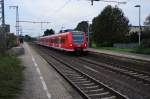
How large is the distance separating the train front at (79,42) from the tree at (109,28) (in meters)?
31.1

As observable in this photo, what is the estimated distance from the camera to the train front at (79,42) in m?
44.8

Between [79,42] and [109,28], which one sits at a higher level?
[109,28]

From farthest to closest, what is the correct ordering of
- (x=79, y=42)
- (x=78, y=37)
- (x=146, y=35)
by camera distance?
(x=146, y=35) → (x=78, y=37) → (x=79, y=42)

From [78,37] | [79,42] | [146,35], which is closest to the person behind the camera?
[79,42]

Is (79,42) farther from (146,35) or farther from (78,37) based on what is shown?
(146,35)

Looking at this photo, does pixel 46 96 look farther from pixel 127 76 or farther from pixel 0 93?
pixel 127 76

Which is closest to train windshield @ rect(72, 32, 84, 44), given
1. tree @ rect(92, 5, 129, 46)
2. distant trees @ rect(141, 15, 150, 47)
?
distant trees @ rect(141, 15, 150, 47)

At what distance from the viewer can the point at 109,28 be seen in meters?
Result: 77.4

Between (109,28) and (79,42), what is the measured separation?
108 feet

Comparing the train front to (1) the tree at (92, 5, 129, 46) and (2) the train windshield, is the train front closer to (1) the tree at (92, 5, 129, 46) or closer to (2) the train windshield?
(2) the train windshield

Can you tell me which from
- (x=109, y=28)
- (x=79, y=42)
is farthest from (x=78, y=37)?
(x=109, y=28)

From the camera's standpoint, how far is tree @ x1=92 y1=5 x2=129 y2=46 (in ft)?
252

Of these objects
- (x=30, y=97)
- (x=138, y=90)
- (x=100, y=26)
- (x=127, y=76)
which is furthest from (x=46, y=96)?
(x=100, y=26)

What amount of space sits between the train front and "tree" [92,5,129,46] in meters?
31.1
